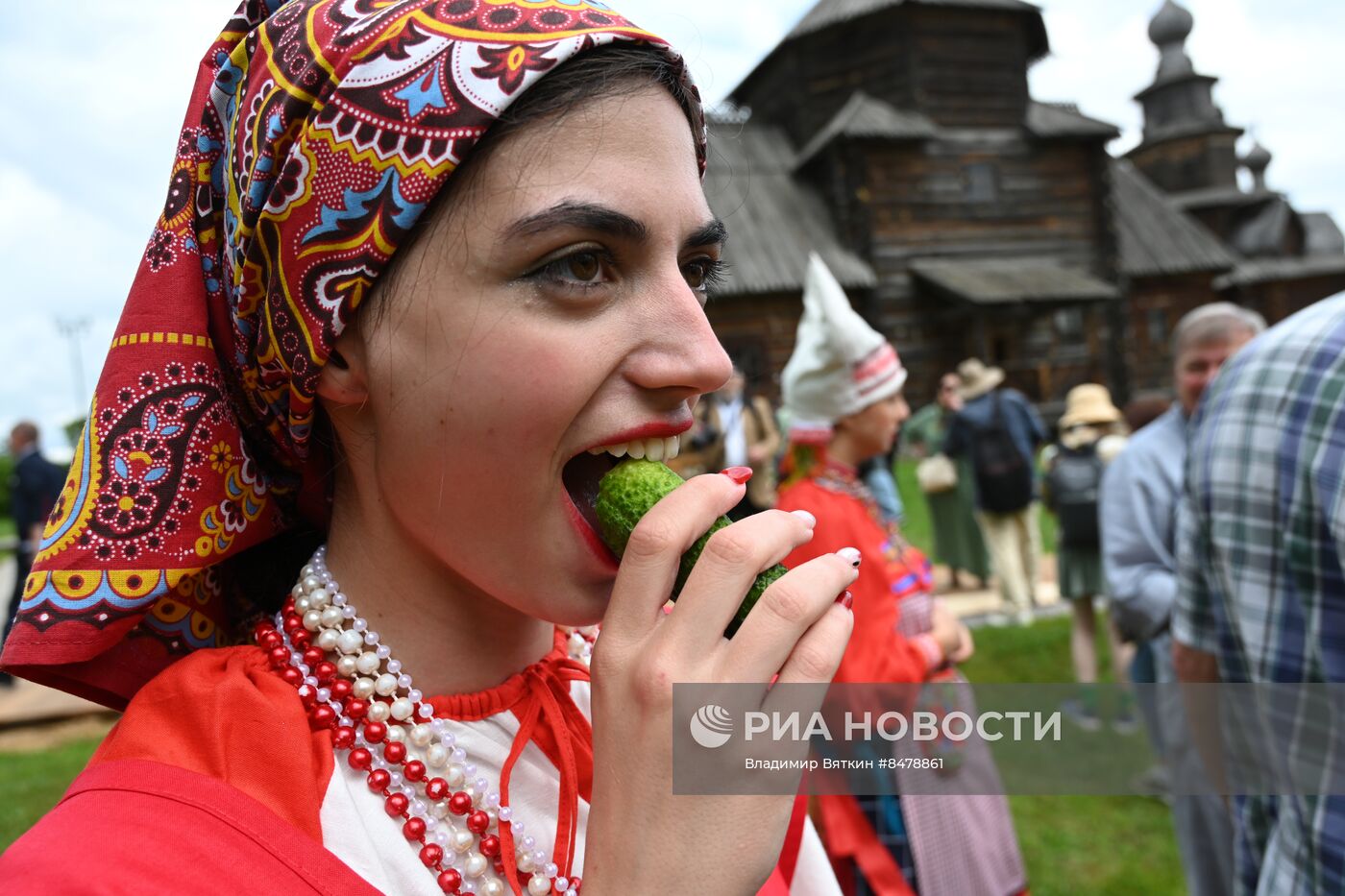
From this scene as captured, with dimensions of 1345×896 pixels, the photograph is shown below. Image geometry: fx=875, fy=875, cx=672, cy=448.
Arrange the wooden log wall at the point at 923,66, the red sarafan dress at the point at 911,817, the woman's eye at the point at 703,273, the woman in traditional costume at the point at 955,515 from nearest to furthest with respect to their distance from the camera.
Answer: the woman's eye at the point at 703,273 < the red sarafan dress at the point at 911,817 < the woman in traditional costume at the point at 955,515 < the wooden log wall at the point at 923,66

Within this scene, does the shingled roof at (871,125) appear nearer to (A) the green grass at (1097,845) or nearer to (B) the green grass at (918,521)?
(B) the green grass at (918,521)

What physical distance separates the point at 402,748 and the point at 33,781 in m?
6.57

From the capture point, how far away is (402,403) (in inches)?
48.7

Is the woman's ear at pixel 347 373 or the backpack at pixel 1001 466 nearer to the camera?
the woman's ear at pixel 347 373

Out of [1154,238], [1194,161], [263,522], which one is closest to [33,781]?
[263,522]

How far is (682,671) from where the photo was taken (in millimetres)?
1067

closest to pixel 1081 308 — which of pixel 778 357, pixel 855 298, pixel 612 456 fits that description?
pixel 855 298

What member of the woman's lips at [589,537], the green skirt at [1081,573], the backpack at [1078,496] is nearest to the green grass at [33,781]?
the woman's lips at [589,537]

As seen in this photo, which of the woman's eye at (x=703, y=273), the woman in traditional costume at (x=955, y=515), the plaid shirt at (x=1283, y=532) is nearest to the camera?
the woman's eye at (x=703, y=273)

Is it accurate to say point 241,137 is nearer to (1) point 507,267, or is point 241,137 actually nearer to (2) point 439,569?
(1) point 507,267

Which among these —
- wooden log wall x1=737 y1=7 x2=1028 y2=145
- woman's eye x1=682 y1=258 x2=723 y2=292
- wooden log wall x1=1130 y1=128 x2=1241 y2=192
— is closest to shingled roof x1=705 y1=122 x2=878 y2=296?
wooden log wall x1=737 y1=7 x2=1028 y2=145

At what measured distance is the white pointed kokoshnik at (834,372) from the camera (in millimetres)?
4352

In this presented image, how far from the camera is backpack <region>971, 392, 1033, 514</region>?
845 cm

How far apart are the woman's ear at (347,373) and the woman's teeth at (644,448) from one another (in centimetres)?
36
